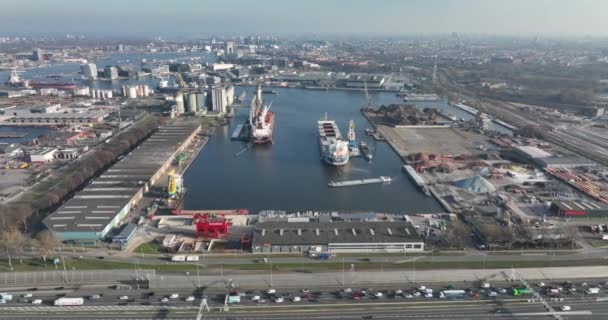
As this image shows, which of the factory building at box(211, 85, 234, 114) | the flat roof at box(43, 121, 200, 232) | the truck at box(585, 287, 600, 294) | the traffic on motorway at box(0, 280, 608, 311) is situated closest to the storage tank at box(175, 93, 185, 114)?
the factory building at box(211, 85, 234, 114)

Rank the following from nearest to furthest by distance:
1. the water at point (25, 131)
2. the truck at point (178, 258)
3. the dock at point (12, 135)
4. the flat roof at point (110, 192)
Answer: the truck at point (178, 258) → the flat roof at point (110, 192) → the water at point (25, 131) → the dock at point (12, 135)

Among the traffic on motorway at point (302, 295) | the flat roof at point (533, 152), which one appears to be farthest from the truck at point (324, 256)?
the flat roof at point (533, 152)

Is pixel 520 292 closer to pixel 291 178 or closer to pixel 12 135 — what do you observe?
pixel 291 178

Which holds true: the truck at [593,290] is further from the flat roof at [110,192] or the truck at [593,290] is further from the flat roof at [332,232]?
the flat roof at [110,192]

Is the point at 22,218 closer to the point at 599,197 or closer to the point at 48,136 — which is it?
the point at 48,136

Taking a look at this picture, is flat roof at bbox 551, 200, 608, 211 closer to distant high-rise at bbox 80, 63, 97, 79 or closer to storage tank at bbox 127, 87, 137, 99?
storage tank at bbox 127, 87, 137, 99

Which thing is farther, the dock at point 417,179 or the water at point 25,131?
the water at point 25,131

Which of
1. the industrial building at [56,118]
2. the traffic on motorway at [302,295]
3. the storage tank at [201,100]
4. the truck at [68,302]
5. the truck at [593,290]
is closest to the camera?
the truck at [68,302]
